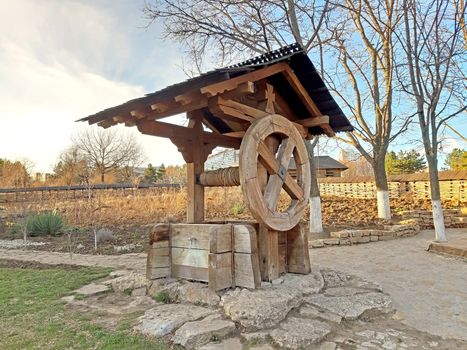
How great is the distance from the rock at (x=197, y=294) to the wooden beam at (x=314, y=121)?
2418mm

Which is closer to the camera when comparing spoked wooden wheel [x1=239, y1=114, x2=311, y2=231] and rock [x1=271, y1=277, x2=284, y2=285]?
spoked wooden wheel [x1=239, y1=114, x2=311, y2=231]

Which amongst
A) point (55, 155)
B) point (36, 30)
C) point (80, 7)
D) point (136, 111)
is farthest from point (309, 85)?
point (55, 155)

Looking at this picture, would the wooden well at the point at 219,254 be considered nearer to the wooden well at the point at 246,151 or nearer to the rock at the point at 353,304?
A: the wooden well at the point at 246,151

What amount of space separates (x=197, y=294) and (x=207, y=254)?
401mm

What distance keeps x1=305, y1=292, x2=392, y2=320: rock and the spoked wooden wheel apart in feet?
2.63

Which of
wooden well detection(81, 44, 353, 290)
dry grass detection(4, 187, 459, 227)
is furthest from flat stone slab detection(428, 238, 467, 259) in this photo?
wooden well detection(81, 44, 353, 290)

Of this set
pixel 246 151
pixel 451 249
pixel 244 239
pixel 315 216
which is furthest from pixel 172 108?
pixel 315 216

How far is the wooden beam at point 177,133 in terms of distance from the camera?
3.52m

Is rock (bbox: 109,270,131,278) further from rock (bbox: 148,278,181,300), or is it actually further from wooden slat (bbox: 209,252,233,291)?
wooden slat (bbox: 209,252,233,291)

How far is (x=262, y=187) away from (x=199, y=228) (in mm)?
796

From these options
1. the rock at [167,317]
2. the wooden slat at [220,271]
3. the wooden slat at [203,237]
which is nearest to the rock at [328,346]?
the rock at [167,317]

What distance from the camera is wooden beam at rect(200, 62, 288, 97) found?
2.77m

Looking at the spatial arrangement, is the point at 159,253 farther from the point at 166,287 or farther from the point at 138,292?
the point at 138,292

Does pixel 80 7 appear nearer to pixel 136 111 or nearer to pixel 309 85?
pixel 136 111
